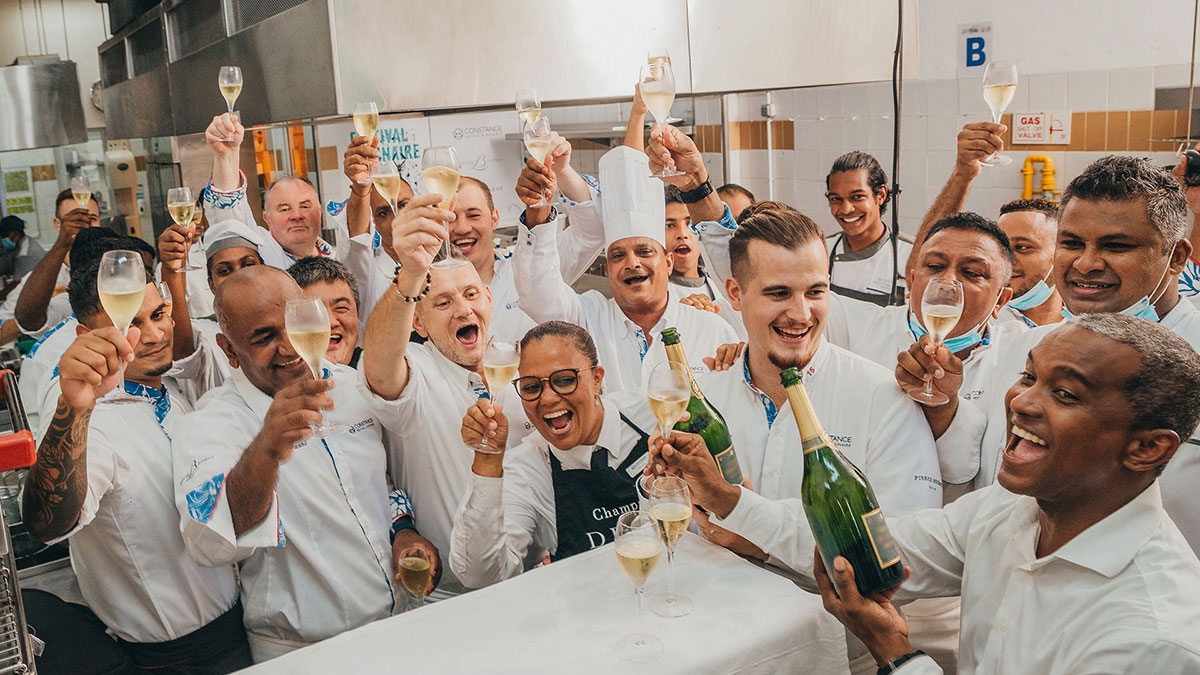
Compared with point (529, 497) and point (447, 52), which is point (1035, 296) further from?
point (447, 52)

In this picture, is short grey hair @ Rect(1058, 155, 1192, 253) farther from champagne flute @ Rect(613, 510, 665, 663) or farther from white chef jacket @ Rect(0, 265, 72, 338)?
white chef jacket @ Rect(0, 265, 72, 338)

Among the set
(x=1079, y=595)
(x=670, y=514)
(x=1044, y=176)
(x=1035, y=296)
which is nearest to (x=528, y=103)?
(x=670, y=514)

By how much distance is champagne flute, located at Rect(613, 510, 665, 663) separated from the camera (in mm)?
1580

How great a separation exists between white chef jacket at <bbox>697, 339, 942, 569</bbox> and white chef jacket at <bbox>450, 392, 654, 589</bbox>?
273mm

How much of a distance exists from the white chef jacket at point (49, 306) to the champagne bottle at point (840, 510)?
8.77 feet

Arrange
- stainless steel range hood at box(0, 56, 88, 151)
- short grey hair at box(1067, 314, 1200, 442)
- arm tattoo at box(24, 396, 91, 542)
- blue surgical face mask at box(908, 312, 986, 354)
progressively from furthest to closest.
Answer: stainless steel range hood at box(0, 56, 88, 151) < blue surgical face mask at box(908, 312, 986, 354) < arm tattoo at box(24, 396, 91, 542) < short grey hair at box(1067, 314, 1200, 442)

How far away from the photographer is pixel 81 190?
312 cm

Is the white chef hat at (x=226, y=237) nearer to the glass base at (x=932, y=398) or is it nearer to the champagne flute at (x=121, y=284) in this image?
the champagne flute at (x=121, y=284)

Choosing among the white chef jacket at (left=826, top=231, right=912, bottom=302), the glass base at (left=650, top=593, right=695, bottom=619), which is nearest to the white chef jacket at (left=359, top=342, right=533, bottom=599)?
the glass base at (left=650, top=593, right=695, bottom=619)

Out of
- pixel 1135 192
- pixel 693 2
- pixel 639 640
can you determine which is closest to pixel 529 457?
pixel 639 640

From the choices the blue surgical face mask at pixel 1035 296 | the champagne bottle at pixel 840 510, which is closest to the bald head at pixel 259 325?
the champagne bottle at pixel 840 510

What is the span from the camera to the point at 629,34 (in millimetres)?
2516

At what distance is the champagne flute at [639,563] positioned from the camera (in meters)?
1.58

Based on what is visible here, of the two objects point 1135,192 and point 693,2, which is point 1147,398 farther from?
point 693,2
